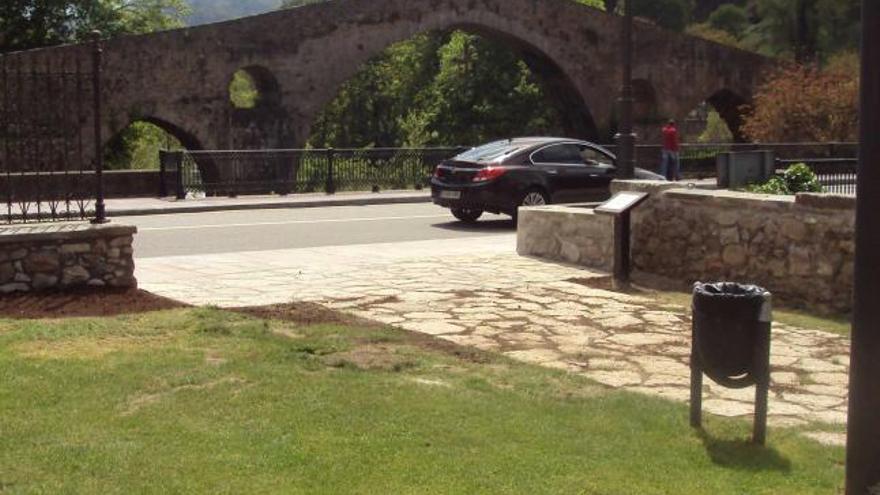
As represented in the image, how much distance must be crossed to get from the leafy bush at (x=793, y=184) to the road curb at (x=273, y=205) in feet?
41.2

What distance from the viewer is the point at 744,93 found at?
136ft

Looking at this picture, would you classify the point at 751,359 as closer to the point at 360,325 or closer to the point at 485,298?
the point at 360,325

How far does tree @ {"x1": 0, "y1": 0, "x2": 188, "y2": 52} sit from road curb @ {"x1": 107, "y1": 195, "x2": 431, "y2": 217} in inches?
690

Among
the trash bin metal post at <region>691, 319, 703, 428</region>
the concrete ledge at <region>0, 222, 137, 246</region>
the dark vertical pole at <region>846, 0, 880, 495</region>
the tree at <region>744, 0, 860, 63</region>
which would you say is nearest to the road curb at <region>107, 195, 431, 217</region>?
the concrete ledge at <region>0, 222, 137, 246</region>

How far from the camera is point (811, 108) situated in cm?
3244

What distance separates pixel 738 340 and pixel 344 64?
92.3 ft

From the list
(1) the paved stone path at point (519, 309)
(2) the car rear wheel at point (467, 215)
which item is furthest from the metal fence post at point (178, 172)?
(1) the paved stone path at point (519, 309)

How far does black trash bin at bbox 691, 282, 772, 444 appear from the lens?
5.48 m

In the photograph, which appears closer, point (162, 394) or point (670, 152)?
point (162, 394)

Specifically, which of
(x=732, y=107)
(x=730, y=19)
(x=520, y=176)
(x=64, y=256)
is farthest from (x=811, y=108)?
(x=730, y=19)

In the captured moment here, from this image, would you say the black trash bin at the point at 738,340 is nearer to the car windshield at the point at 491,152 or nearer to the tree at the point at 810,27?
the car windshield at the point at 491,152

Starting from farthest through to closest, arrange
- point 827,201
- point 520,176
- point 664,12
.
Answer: point 664,12, point 520,176, point 827,201

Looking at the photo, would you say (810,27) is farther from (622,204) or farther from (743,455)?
(743,455)

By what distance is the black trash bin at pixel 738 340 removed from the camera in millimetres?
5480
